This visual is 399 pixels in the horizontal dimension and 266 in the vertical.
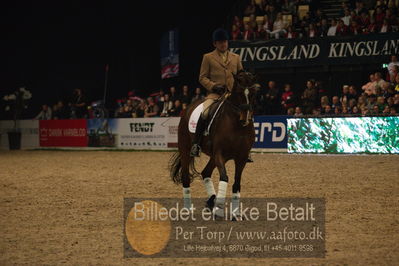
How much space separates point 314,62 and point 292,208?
1462cm

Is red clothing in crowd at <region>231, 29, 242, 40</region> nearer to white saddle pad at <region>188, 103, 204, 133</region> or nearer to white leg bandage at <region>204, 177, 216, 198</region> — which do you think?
white saddle pad at <region>188, 103, 204, 133</region>

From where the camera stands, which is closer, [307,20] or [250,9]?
[307,20]

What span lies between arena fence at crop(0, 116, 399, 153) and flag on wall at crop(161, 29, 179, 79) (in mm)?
3508

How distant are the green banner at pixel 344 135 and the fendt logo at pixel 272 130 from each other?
1.18 feet

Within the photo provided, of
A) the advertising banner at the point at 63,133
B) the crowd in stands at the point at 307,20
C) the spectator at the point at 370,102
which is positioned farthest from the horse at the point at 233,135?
the advertising banner at the point at 63,133

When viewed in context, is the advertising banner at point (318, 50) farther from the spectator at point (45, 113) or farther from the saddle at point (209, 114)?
the saddle at point (209, 114)

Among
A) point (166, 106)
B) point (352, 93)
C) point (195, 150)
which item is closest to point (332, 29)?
point (352, 93)

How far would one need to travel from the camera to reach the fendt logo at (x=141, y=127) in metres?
24.7

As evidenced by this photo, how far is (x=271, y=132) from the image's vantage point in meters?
21.4

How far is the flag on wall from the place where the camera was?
27230 mm

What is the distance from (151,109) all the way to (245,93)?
56.6 ft

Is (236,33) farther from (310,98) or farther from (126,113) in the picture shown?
(126,113)

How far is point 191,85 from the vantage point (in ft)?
95.3

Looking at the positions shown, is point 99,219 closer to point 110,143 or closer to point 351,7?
point 110,143
